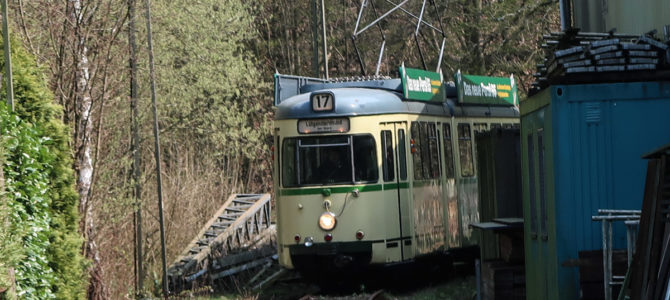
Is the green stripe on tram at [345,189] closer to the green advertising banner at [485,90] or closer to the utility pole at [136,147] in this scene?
the utility pole at [136,147]

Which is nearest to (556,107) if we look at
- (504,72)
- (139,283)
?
(139,283)

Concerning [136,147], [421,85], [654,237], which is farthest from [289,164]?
[654,237]

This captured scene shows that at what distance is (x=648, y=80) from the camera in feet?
30.0

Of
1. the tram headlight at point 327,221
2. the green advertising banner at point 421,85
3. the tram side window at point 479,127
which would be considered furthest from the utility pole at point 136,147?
the tram side window at point 479,127

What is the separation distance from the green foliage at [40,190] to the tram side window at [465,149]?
7256 mm

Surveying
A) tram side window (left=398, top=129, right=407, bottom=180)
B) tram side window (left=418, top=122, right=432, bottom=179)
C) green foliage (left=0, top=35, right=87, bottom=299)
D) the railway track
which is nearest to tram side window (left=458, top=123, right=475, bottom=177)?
tram side window (left=418, top=122, right=432, bottom=179)

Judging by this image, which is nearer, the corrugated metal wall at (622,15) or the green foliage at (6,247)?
the green foliage at (6,247)

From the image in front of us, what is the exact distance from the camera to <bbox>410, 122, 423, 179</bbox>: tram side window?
1697cm

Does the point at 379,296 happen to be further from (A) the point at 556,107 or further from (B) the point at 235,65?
(B) the point at 235,65

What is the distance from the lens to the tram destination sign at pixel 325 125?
16406 millimetres

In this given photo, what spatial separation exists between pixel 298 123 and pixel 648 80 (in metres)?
7.92

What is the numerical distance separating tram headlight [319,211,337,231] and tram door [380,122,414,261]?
76cm

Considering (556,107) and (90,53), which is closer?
(556,107)

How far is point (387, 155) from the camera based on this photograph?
16594mm
